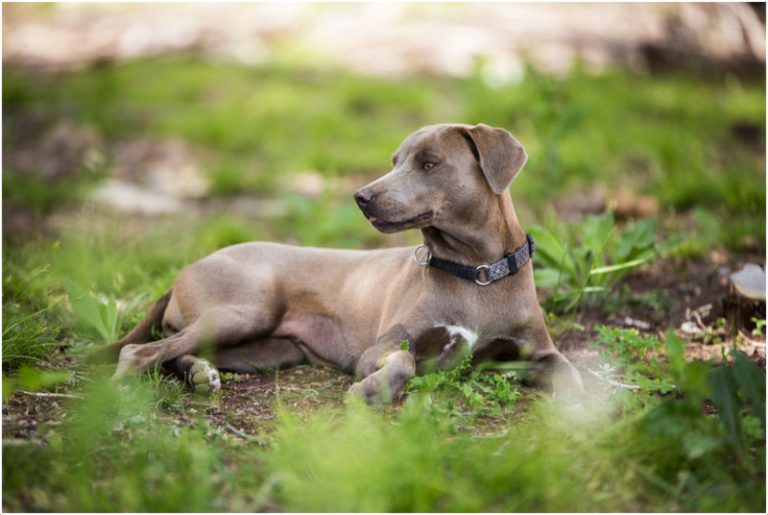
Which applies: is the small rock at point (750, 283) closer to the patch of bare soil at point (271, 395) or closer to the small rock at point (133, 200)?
the patch of bare soil at point (271, 395)

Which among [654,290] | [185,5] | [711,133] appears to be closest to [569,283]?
[654,290]

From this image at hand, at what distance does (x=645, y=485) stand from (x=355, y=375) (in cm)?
170

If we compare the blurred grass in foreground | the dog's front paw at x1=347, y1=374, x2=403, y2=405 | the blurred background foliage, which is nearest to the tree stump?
the blurred background foliage

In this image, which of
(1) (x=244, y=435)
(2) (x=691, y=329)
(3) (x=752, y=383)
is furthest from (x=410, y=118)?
(3) (x=752, y=383)

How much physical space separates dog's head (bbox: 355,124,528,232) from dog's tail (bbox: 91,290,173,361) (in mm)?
1465

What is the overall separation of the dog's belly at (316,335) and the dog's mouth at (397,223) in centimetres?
80

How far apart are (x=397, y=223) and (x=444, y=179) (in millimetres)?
341

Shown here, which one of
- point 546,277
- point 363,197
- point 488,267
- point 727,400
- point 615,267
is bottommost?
point 546,277

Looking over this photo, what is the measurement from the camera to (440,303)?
12.8 feet

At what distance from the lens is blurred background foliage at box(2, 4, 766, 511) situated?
107 inches

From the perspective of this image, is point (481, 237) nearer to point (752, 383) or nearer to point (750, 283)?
point (752, 383)

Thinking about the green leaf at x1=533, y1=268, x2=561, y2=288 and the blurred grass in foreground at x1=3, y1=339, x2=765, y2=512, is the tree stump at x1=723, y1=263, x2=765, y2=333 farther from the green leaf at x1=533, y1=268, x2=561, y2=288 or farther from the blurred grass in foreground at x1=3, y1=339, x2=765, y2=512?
the blurred grass in foreground at x1=3, y1=339, x2=765, y2=512

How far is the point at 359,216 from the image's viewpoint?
23.8 ft

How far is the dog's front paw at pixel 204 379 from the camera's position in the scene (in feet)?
12.4
